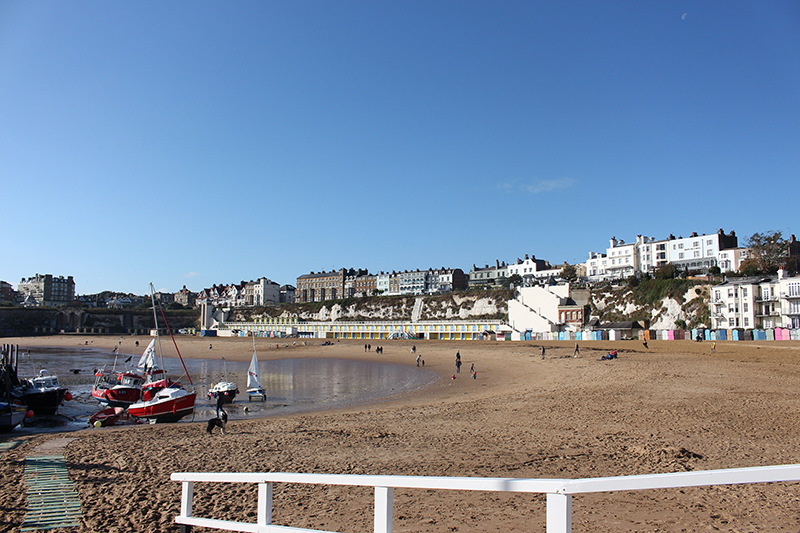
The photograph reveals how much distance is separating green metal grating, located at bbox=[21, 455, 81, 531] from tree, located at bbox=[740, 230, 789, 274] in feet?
276

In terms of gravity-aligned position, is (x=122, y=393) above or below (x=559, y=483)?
below

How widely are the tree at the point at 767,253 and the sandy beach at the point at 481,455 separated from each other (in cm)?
5793

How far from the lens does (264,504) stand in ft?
13.0

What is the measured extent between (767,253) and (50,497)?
9286cm

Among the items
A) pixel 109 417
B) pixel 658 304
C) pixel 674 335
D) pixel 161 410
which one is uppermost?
pixel 658 304

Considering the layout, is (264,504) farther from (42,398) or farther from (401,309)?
(401,309)

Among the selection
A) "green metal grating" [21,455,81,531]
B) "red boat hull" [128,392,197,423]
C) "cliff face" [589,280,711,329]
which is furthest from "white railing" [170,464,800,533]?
"cliff face" [589,280,711,329]

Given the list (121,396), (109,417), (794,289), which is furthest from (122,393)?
(794,289)

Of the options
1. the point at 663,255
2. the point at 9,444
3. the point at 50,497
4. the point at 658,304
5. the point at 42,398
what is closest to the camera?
the point at 50,497

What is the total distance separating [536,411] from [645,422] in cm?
427

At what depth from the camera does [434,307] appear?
103750 millimetres

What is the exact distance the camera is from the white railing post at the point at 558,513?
2.70 metres

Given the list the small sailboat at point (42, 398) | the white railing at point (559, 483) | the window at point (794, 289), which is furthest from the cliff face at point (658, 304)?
the white railing at point (559, 483)

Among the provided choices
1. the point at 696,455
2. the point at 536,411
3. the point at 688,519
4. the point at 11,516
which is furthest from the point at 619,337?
the point at 11,516
